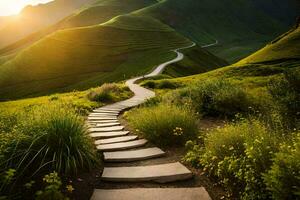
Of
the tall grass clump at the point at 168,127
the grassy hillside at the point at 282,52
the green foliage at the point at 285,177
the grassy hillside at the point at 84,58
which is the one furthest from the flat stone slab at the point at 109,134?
the grassy hillside at the point at 84,58

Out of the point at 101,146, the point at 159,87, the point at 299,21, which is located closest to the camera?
the point at 101,146

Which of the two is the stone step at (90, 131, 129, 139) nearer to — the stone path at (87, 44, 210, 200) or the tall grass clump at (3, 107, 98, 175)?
the stone path at (87, 44, 210, 200)

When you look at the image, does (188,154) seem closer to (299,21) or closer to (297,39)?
(297,39)

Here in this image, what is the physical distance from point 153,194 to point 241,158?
5.78 ft

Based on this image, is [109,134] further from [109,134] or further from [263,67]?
[263,67]

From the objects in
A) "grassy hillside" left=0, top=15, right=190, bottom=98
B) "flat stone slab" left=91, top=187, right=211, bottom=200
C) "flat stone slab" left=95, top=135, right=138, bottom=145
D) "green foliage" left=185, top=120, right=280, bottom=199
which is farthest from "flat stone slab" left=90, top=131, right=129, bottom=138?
"grassy hillside" left=0, top=15, right=190, bottom=98

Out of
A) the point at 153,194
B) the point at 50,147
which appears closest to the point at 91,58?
the point at 50,147

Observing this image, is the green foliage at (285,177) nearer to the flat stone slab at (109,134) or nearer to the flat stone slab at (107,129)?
the flat stone slab at (109,134)

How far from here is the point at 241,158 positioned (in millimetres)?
6488

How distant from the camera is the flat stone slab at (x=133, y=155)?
326 inches

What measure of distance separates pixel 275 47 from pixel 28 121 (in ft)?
167

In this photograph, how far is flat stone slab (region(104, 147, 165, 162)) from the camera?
8.29 meters

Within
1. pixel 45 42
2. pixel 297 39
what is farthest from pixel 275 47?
pixel 45 42

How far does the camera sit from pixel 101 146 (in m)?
9.26
